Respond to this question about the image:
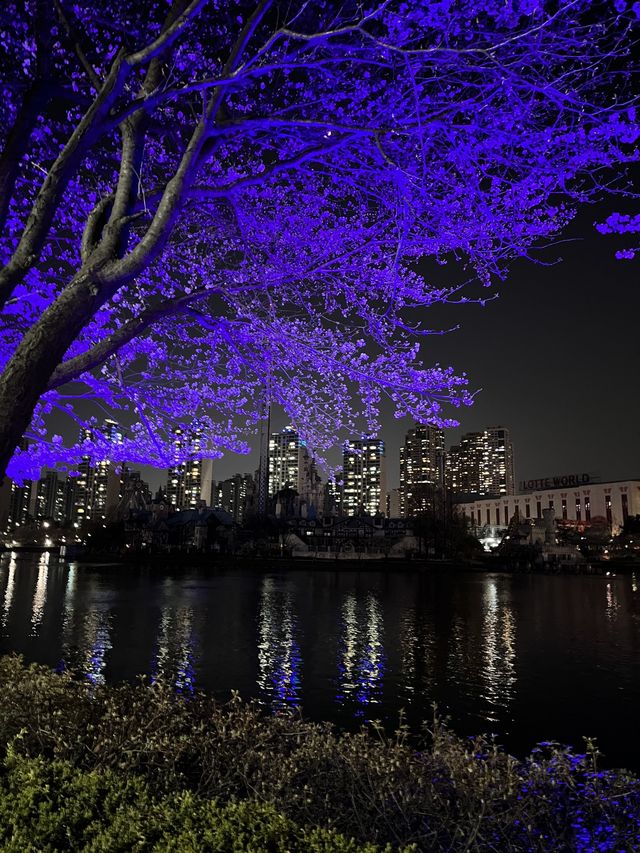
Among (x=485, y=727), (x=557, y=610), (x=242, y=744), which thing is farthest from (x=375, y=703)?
(x=557, y=610)

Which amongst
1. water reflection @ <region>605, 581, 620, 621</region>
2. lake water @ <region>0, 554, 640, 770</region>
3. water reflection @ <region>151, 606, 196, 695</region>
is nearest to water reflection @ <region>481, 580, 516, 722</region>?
lake water @ <region>0, 554, 640, 770</region>

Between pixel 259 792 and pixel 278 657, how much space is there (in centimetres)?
1307

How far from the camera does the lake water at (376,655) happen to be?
1234cm

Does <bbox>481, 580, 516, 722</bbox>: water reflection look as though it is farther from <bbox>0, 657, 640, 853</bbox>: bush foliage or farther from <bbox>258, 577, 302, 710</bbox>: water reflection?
<bbox>0, 657, 640, 853</bbox>: bush foliage

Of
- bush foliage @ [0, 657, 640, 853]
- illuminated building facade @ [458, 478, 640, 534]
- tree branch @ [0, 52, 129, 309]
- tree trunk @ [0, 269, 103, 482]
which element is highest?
illuminated building facade @ [458, 478, 640, 534]

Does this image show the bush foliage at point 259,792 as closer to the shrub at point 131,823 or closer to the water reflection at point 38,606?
the shrub at point 131,823

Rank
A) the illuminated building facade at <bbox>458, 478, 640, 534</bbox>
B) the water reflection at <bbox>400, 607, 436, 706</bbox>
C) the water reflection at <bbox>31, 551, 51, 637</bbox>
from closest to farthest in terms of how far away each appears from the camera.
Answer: the water reflection at <bbox>400, 607, 436, 706</bbox> → the water reflection at <bbox>31, 551, 51, 637</bbox> → the illuminated building facade at <bbox>458, 478, 640, 534</bbox>

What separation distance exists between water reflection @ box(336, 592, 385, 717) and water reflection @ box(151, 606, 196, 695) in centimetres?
378

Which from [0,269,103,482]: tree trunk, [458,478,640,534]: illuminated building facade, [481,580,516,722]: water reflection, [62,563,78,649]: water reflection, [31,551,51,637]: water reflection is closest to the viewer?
[0,269,103,482]: tree trunk

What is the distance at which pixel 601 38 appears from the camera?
7.39 metres

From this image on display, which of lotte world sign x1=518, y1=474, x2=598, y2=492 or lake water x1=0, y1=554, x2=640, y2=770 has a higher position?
lotte world sign x1=518, y1=474, x2=598, y2=492

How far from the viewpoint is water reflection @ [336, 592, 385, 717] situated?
13.1 meters

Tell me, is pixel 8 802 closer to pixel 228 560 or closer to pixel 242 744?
pixel 242 744

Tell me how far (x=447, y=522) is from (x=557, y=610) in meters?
70.2
